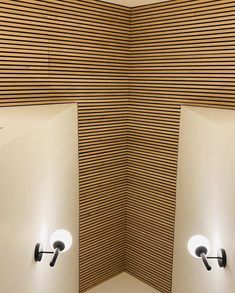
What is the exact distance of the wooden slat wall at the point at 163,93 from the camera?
423 cm

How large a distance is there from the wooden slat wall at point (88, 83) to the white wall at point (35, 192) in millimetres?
377

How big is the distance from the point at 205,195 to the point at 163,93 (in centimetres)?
195

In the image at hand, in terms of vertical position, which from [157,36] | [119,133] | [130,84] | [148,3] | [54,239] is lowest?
[54,239]

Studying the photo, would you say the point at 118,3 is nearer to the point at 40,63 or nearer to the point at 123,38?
the point at 123,38

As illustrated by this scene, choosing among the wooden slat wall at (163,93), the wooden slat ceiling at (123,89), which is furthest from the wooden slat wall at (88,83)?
the wooden slat wall at (163,93)

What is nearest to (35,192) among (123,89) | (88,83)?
(88,83)

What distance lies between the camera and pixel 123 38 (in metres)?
5.25

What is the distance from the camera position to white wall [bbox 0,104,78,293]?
2184mm

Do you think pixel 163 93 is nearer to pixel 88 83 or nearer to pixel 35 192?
pixel 88 83

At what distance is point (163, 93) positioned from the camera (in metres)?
4.96

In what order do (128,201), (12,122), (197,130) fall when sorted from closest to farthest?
(12,122) < (197,130) < (128,201)

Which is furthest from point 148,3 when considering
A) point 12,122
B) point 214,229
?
point 214,229

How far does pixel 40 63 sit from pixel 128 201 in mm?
2956

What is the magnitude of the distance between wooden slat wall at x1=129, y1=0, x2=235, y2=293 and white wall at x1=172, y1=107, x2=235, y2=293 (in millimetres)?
271
